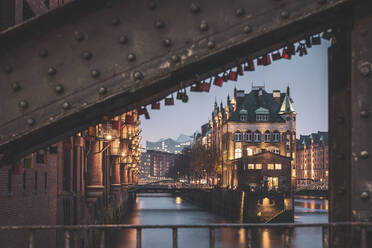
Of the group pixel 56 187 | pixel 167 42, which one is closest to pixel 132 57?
pixel 167 42

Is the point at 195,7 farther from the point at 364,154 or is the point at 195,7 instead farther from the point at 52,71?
the point at 364,154

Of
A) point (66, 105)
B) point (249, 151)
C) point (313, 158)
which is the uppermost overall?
point (66, 105)

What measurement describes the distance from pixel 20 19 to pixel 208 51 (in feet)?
30.8

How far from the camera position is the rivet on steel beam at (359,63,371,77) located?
3.82 metres

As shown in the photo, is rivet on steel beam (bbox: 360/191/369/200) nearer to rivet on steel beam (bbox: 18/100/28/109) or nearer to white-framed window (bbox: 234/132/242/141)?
A: rivet on steel beam (bbox: 18/100/28/109)

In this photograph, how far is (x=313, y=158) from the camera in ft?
555

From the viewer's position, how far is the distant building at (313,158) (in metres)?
158

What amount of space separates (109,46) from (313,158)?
170402 mm

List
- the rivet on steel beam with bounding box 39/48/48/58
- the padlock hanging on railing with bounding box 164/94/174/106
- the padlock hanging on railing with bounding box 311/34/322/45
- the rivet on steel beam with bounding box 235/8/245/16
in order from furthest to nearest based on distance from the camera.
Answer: the padlock hanging on railing with bounding box 164/94/174/106, the padlock hanging on railing with bounding box 311/34/322/45, the rivet on steel beam with bounding box 39/48/48/58, the rivet on steel beam with bounding box 235/8/245/16

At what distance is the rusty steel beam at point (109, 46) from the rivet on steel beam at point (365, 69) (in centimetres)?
48

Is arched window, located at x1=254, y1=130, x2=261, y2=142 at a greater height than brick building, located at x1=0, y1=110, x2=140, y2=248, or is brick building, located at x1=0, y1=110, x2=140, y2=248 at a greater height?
arched window, located at x1=254, y1=130, x2=261, y2=142

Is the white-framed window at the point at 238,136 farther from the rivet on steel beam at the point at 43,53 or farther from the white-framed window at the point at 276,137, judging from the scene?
the rivet on steel beam at the point at 43,53

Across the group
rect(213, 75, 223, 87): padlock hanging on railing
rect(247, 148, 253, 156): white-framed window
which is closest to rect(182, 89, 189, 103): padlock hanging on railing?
rect(213, 75, 223, 87): padlock hanging on railing

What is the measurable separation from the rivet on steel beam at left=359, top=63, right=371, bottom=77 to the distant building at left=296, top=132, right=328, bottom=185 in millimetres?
151892
